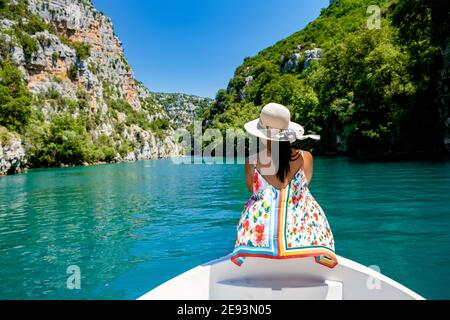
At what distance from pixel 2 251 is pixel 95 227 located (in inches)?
102

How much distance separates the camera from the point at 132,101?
137 metres

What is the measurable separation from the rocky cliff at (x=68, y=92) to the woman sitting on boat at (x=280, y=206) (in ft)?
140

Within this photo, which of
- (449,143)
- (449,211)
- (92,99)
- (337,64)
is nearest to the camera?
(449,211)

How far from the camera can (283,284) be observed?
3074 mm

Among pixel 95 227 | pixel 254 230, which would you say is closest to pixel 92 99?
pixel 95 227

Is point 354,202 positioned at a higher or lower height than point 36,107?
lower

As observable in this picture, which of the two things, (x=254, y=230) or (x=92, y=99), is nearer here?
(x=254, y=230)

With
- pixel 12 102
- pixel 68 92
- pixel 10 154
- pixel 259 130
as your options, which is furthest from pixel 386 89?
pixel 68 92

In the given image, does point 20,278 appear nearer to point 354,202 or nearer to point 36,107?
point 354,202

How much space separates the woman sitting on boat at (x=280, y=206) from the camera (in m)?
3.01

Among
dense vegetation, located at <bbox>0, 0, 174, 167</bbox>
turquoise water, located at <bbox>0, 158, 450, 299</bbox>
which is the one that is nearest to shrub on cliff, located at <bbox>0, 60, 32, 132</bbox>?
dense vegetation, located at <bbox>0, 0, 174, 167</bbox>

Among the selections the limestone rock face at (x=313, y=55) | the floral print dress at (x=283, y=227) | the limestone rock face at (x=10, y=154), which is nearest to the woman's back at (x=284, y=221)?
the floral print dress at (x=283, y=227)

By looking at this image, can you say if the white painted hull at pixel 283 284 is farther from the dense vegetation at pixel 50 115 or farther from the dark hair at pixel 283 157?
the dense vegetation at pixel 50 115
